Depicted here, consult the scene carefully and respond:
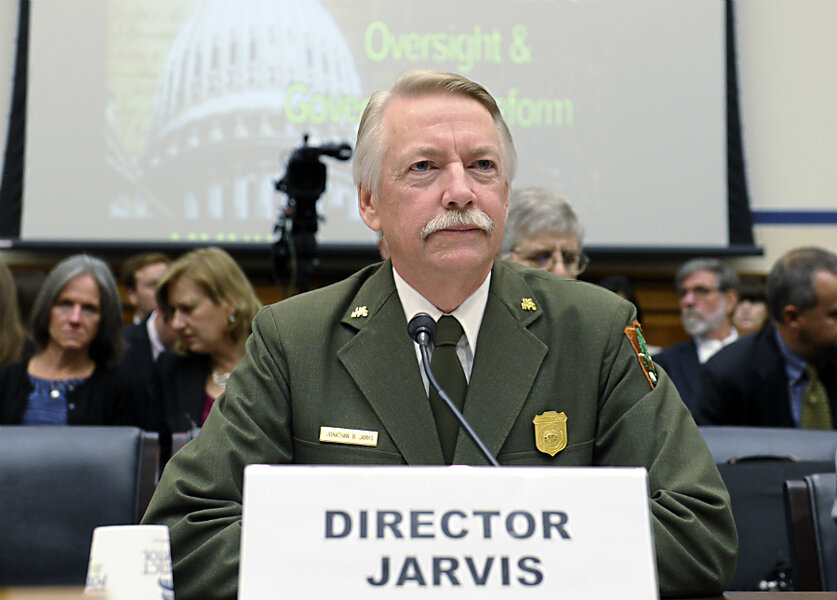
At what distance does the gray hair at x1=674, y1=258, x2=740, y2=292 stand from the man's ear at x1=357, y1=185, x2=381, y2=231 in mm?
3601

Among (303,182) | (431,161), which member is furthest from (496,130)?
(303,182)

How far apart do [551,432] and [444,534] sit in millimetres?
649

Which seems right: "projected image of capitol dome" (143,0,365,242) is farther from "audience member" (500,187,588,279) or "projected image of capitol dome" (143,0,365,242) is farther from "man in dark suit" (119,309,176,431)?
"audience member" (500,187,588,279)

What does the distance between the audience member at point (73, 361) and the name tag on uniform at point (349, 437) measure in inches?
70.2

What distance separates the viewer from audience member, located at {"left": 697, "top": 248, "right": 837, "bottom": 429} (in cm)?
329

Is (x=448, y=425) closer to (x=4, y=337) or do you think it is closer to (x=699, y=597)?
(x=699, y=597)

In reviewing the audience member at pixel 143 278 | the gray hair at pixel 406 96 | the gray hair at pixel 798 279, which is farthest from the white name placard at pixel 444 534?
the audience member at pixel 143 278

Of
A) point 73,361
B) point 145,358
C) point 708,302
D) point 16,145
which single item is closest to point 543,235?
point 73,361

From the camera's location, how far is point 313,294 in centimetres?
175

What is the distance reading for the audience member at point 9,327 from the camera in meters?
3.49

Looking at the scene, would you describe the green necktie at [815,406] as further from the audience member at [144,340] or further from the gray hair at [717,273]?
the audience member at [144,340]

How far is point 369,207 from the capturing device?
1812mm

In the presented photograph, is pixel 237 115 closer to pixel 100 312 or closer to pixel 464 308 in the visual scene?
pixel 100 312

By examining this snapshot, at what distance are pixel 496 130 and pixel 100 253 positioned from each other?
4237 millimetres
